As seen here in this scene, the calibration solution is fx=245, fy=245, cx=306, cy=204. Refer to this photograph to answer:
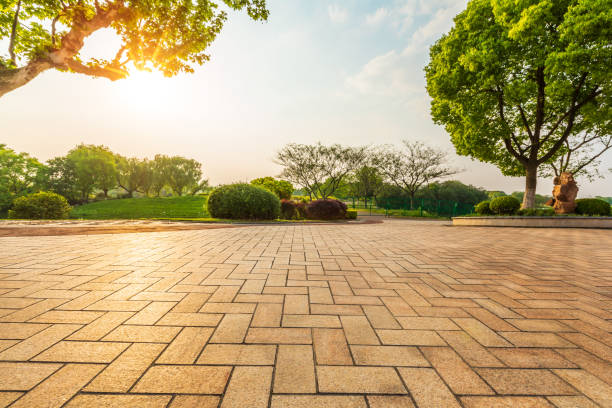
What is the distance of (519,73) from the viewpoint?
11508 millimetres

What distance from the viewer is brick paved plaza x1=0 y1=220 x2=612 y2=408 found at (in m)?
1.21

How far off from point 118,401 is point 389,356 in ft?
4.73

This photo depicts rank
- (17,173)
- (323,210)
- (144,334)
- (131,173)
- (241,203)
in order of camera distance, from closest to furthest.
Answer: (144,334) → (241,203) → (323,210) → (17,173) → (131,173)

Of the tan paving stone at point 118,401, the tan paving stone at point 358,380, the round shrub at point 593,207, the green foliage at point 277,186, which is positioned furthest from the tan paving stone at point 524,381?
the green foliage at point 277,186

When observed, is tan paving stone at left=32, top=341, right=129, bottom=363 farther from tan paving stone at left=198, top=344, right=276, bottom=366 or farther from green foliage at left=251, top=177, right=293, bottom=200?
green foliage at left=251, top=177, right=293, bottom=200

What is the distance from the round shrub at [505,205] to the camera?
12.6 metres

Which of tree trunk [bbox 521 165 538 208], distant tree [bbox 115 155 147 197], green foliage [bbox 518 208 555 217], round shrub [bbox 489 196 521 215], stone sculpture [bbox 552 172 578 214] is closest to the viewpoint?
green foliage [bbox 518 208 555 217]

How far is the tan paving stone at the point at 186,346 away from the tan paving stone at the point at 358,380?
2.57 feet

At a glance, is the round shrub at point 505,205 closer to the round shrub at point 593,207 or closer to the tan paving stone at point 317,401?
the round shrub at point 593,207

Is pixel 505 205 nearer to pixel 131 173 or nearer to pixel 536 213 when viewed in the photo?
pixel 536 213

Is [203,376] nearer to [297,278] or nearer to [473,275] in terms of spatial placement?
[297,278]

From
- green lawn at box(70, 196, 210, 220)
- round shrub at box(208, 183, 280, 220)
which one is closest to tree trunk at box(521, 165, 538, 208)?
round shrub at box(208, 183, 280, 220)

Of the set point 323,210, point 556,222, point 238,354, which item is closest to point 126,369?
point 238,354

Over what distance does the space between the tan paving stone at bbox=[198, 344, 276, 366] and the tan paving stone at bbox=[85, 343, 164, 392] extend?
0.31 m
